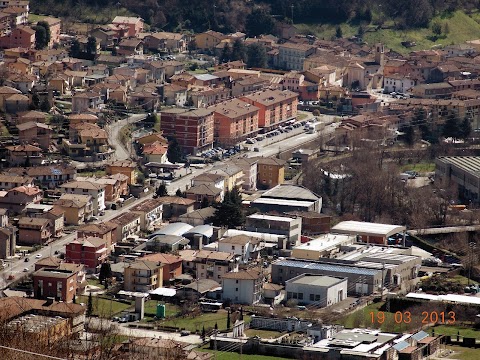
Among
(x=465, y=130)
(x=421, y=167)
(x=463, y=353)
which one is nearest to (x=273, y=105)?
(x=465, y=130)

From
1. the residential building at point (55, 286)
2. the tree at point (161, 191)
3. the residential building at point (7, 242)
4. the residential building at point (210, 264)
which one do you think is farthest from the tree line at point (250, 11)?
the residential building at point (55, 286)

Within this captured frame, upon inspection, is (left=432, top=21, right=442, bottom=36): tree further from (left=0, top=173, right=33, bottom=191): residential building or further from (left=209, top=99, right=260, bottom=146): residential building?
(left=0, top=173, right=33, bottom=191): residential building

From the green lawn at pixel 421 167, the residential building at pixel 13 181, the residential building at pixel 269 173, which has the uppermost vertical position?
the residential building at pixel 13 181

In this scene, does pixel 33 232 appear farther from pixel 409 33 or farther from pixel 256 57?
pixel 409 33

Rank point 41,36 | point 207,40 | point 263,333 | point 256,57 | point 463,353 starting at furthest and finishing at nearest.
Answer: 1. point 207,40
2. point 256,57
3. point 41,36
4. point 263,333
5. point 463,353

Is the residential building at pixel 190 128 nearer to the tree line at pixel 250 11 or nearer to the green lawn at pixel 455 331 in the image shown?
the tree line at pixel 250 11

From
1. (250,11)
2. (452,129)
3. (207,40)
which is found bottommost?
(452,129)

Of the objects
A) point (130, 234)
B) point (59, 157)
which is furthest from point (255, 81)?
point (130, 234)
